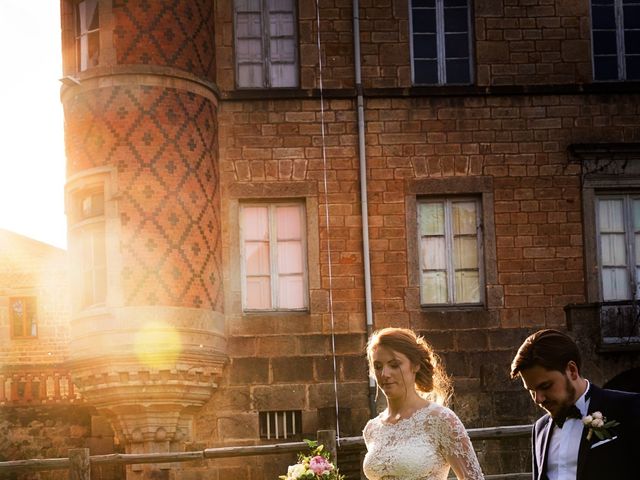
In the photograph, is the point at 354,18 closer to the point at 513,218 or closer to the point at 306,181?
the point at 306,181

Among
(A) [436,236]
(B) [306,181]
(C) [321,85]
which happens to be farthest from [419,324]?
(C) [321,85]

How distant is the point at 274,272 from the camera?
51.8 ft

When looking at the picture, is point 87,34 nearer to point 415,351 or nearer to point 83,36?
point 83,36

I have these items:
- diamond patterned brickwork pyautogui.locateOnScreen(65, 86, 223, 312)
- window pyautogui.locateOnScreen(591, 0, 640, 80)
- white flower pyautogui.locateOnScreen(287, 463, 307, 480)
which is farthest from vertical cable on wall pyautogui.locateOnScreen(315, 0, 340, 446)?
white flower pyautogui.locateOnScreen(287, 463, 307, 480)

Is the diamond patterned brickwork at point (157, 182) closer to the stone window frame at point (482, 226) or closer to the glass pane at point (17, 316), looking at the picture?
the stone window frame at point (482, 226)

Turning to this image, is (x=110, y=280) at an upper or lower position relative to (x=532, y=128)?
lower

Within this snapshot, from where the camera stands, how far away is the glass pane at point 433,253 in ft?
52.3

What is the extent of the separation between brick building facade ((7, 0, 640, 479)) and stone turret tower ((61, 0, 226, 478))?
0.03 meters

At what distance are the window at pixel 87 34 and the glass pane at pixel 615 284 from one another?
6968 millimetres

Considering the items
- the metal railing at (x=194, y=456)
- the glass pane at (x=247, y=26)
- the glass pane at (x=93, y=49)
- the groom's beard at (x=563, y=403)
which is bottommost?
the metal railing at (x=194, y=456)

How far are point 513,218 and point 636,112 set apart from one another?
7.12ft

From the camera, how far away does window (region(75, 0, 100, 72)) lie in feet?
50.7

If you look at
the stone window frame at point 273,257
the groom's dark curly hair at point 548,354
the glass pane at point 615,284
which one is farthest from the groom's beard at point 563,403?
the glass pane at point 615,284

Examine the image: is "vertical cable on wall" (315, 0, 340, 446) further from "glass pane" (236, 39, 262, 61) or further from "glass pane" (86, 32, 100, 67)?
"glass pane" (86, 32, 100, 67)
